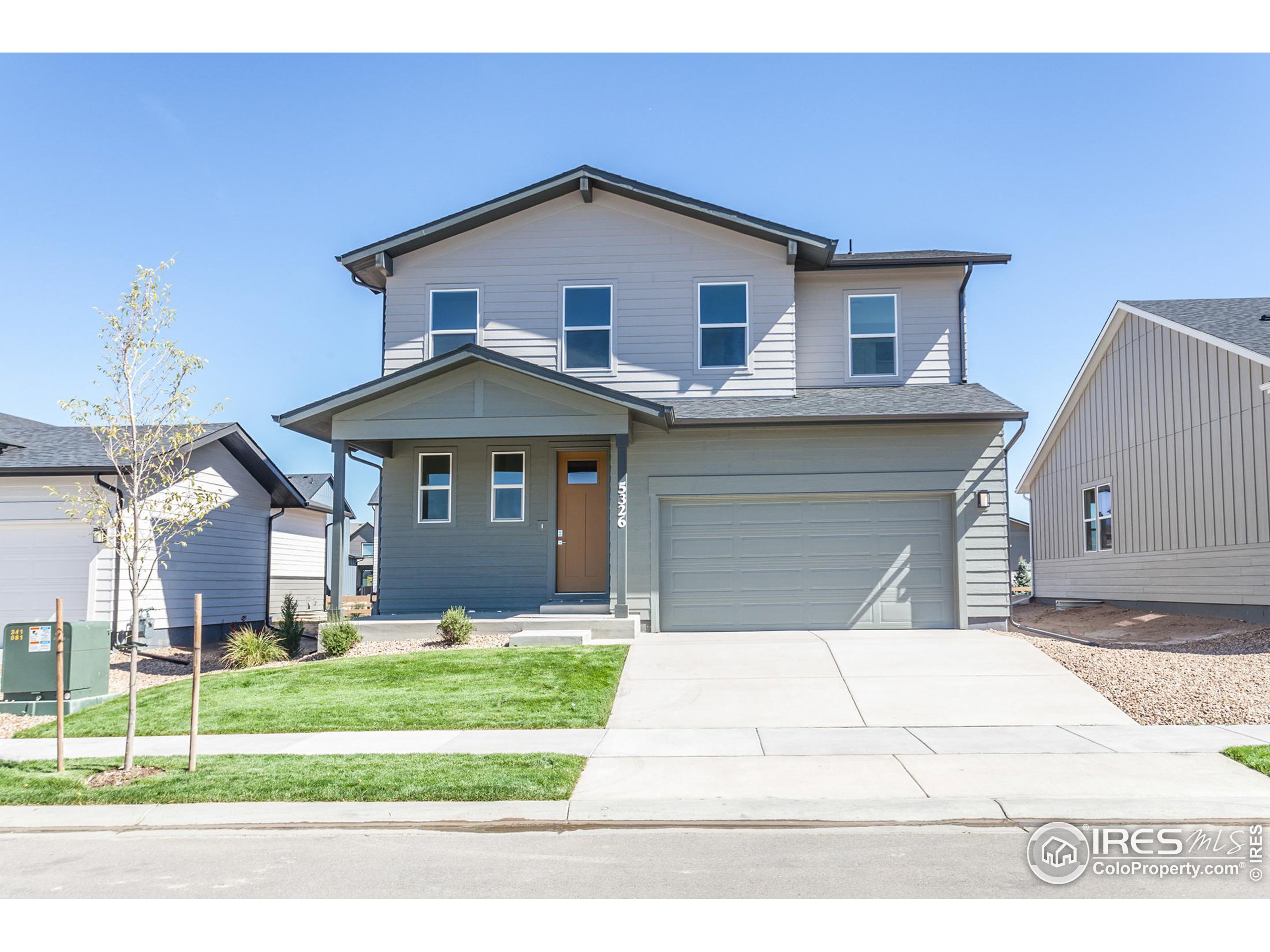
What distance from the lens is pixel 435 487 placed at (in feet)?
55.4

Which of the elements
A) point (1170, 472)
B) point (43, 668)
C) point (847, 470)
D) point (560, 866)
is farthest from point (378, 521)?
point (1170, 472)

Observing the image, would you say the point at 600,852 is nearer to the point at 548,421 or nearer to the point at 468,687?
the point at 468,687

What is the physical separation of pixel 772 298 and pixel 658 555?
4.88 metres

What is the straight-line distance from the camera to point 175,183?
715 inches

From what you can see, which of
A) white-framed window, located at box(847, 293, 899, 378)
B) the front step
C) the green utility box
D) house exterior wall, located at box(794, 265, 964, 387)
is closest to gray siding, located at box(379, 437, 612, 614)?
the front step

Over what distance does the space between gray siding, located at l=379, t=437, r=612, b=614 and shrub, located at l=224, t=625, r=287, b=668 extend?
190 cm

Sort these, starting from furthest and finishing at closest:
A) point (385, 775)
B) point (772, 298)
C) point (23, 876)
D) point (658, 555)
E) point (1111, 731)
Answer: point (772, 298) < point (658, 555) < point (1111, 731) < point (385, 775) < point (23, 876)

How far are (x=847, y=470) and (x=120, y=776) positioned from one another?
11141mm

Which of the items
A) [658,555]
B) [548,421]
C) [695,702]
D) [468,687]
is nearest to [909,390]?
[658,555]

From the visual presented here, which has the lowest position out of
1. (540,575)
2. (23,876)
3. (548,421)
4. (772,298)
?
(23,876)

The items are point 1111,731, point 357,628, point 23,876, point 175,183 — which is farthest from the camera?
point 175,183

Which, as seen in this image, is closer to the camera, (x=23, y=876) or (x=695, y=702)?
(x=23, y=876)

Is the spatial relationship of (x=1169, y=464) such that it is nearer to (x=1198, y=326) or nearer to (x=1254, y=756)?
(x=1198, y=326)

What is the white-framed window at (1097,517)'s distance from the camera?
2161cm
